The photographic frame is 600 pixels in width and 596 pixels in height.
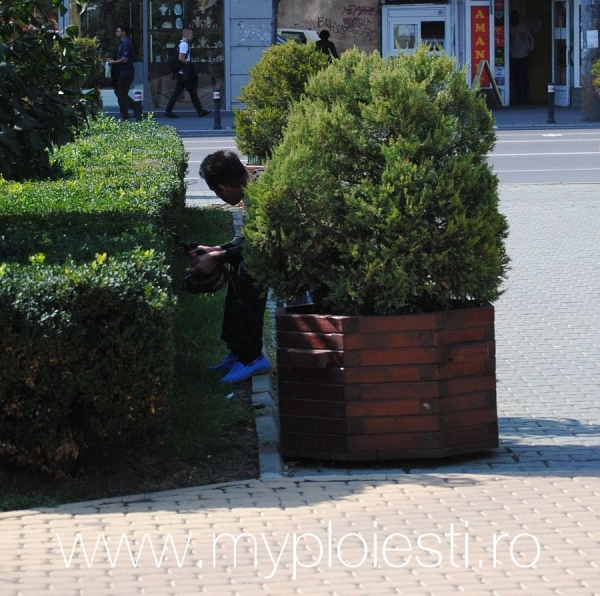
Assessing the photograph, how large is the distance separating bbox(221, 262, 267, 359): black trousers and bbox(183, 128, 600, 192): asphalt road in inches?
310

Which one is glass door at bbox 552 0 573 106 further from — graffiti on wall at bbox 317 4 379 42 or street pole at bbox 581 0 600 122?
street pole at bbox 581 0 600 122

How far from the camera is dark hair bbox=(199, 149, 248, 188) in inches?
277

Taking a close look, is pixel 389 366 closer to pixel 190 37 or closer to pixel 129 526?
pixel 129 526

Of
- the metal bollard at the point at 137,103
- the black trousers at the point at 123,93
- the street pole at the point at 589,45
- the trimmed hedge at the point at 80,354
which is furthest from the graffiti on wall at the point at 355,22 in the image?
the trimmed hedge at the point at 80,354

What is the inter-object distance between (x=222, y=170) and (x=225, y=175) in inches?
1.4

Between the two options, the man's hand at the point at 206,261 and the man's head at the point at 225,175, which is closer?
the man's hand at the point at 206,261

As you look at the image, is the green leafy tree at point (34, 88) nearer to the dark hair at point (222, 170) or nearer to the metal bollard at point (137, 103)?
the dark hair at point (222, 170)

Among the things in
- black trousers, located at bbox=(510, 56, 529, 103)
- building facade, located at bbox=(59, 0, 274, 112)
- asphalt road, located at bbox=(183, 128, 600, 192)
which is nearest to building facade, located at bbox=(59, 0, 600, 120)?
building facade, located at bbox=(59, 0, 274, 112)

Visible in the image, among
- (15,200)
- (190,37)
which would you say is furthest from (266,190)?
(190,37)

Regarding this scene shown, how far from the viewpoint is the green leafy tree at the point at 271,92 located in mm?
14125

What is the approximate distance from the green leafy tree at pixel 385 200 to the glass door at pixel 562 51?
28.2m

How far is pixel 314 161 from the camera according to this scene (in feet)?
18.9

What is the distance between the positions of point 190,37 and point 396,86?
24503 mm

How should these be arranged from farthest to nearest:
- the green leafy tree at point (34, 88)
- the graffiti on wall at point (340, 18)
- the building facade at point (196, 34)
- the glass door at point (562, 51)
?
1. the graffiti on wall at point (340, 18)
2. the glass door at point (562, 51)
3. the building facade at point (196, 34)
4. the green leafy tree at point (34, 88)
